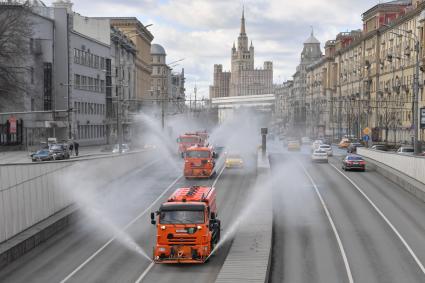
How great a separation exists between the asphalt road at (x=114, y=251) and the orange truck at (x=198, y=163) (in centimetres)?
559

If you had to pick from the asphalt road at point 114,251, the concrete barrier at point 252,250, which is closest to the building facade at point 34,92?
the asphalt road at point 114,251

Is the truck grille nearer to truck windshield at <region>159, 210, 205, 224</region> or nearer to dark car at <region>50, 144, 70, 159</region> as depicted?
truck windshield at <region>159, 210, 205, 224</region>

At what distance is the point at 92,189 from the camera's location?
42.1 metres

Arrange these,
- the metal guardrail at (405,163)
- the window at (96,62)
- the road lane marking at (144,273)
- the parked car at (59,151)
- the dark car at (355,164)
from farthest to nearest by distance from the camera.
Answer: the window at (96,62), the parked car at (59,151), the dark car at (355,164), the metal guardrail at (405,163), the road lane marking at (144,273)

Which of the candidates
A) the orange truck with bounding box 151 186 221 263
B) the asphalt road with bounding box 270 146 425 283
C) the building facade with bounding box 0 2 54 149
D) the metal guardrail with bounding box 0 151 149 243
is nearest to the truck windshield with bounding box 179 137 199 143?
the building facade with bounding box 0 2 54 149

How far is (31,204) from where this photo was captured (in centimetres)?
3095

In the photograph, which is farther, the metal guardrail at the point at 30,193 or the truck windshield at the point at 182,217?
the metal guardrail at the point at 30,193

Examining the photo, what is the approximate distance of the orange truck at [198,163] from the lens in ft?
170

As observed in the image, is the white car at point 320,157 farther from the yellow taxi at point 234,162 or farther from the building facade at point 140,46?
the building facade at point 140,46

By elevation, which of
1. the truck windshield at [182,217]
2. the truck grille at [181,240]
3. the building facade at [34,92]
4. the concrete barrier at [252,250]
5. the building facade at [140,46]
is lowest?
the concrete barrier at [252,250]

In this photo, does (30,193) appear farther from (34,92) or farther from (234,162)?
(34,92)

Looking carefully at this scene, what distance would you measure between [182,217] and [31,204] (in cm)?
981

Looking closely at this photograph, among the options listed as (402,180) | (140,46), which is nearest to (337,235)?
(402,180)

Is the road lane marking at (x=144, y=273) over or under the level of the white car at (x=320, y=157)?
under
